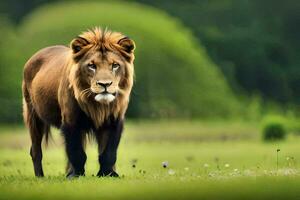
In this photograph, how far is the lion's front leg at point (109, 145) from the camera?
26.5 feet

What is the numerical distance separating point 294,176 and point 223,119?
1425 centimetres

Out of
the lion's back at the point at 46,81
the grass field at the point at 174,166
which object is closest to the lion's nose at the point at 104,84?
the grass field at the point at 174,166

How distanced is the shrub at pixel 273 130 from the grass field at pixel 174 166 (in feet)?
0.53

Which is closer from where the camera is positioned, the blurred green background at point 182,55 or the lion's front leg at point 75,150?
the lion's front leg at point 75,150

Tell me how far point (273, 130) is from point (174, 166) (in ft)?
17.5

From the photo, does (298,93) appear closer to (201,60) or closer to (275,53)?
(201,60)

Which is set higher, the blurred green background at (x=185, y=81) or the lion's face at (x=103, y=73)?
the blurred green background at (x=185, y=81)

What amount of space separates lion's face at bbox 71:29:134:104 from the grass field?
72 cm

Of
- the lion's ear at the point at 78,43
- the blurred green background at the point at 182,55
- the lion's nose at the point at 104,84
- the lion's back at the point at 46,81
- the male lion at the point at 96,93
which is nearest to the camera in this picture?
the lion's nose at the point at 104,84

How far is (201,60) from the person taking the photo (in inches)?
952

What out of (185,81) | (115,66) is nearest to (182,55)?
(185,81)

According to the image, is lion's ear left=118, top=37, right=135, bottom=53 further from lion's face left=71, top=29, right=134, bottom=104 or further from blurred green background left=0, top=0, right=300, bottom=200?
blurred green background left=0, top=0, right=300, bottom=200

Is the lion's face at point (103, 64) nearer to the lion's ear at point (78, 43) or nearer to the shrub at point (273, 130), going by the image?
the lion's ear at point (78, 43)

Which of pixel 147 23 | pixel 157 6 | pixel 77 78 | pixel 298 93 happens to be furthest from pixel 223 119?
pixel 77 78
